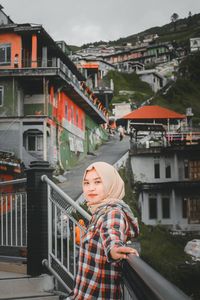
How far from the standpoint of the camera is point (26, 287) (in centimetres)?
576

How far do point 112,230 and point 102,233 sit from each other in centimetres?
8

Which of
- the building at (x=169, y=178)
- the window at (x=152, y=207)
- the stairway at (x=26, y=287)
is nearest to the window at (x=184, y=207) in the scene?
the building at (x=169, y=178)

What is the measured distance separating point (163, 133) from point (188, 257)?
17312 millimetres

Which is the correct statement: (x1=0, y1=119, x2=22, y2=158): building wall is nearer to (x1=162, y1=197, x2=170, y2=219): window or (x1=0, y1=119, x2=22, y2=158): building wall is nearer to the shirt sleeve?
(x1=162, y1=197, x2=170, y2=219): window

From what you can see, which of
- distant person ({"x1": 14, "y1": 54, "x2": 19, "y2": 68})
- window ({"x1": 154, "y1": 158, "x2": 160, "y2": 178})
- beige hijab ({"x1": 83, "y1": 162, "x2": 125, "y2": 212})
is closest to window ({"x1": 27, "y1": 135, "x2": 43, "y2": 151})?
distant person ({"x1": 14, "y1": 54, "x2": 19, "y2": 68})

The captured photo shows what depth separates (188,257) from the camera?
2778 centimetres

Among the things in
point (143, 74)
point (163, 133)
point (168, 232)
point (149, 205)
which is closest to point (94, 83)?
point (163, 133)

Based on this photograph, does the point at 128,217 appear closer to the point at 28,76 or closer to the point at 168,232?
the point at 28,76

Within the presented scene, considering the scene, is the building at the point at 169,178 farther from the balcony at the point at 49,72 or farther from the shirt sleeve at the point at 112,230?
the shirt sleeve at the point at 112,230

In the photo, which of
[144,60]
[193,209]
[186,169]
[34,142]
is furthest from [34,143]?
[144,60]

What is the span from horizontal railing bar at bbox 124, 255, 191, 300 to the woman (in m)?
0.39

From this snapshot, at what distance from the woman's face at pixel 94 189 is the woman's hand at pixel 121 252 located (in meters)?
0.54

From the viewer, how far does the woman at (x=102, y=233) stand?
2.88 meters

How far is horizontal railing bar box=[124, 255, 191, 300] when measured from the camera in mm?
1469
